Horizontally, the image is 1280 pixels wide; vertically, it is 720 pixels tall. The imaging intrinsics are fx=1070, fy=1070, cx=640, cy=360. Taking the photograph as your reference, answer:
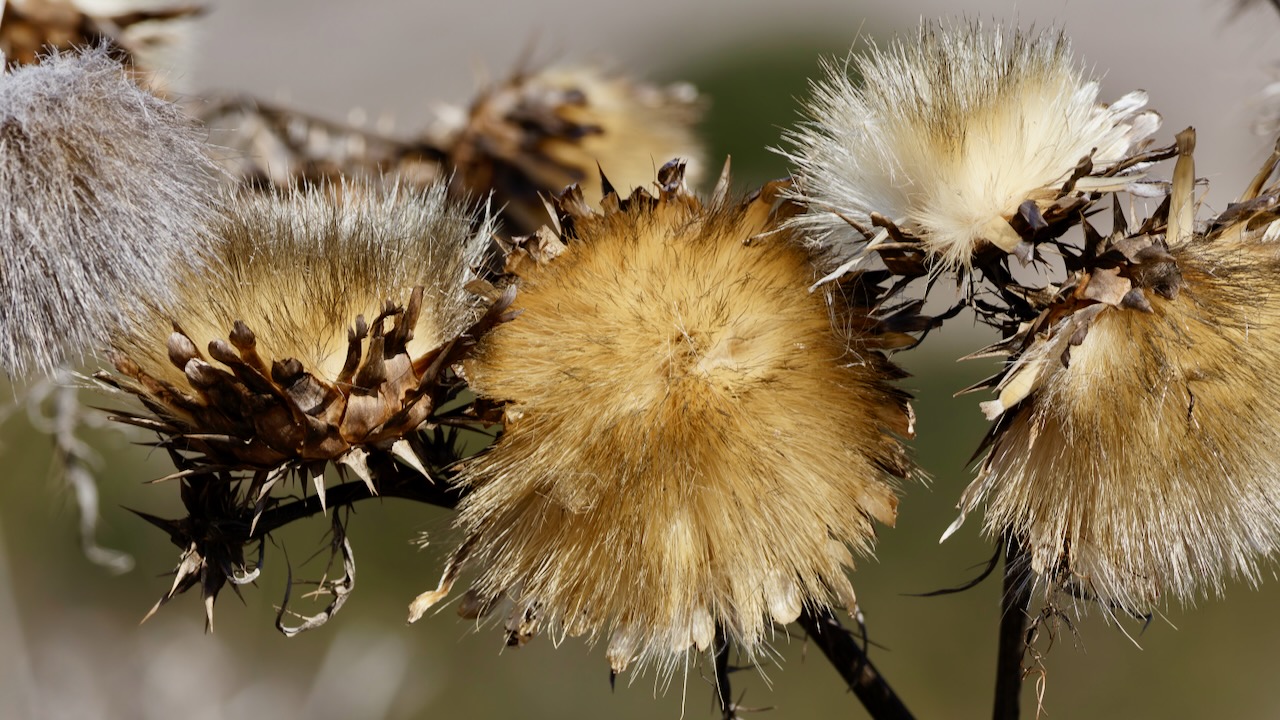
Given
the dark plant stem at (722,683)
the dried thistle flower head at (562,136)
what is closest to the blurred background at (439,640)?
the dried thistle flower head at (562,136)

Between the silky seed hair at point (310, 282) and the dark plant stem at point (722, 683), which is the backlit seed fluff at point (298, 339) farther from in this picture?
the dark plant stem at point (722, 683)

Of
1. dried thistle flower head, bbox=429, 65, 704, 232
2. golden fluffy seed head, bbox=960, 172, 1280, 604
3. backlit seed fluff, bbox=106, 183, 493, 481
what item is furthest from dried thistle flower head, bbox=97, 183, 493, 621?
dried thistle flower head, bbox=429, 65, 704, 232

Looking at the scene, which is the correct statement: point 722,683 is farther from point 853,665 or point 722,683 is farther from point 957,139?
point 957,139

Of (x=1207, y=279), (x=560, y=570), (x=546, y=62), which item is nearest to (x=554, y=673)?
(x=546, y=62)

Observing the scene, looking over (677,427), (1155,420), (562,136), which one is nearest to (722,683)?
(677,427)

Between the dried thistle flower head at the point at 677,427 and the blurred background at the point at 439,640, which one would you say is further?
the blurred background at the point at 439,640

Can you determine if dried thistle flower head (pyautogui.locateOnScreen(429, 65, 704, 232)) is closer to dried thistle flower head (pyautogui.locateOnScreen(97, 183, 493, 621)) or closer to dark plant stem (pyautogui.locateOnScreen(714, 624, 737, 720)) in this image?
dried thistle flower head (pyautogui.locateOnScreen(97, 183, 493, 621))
